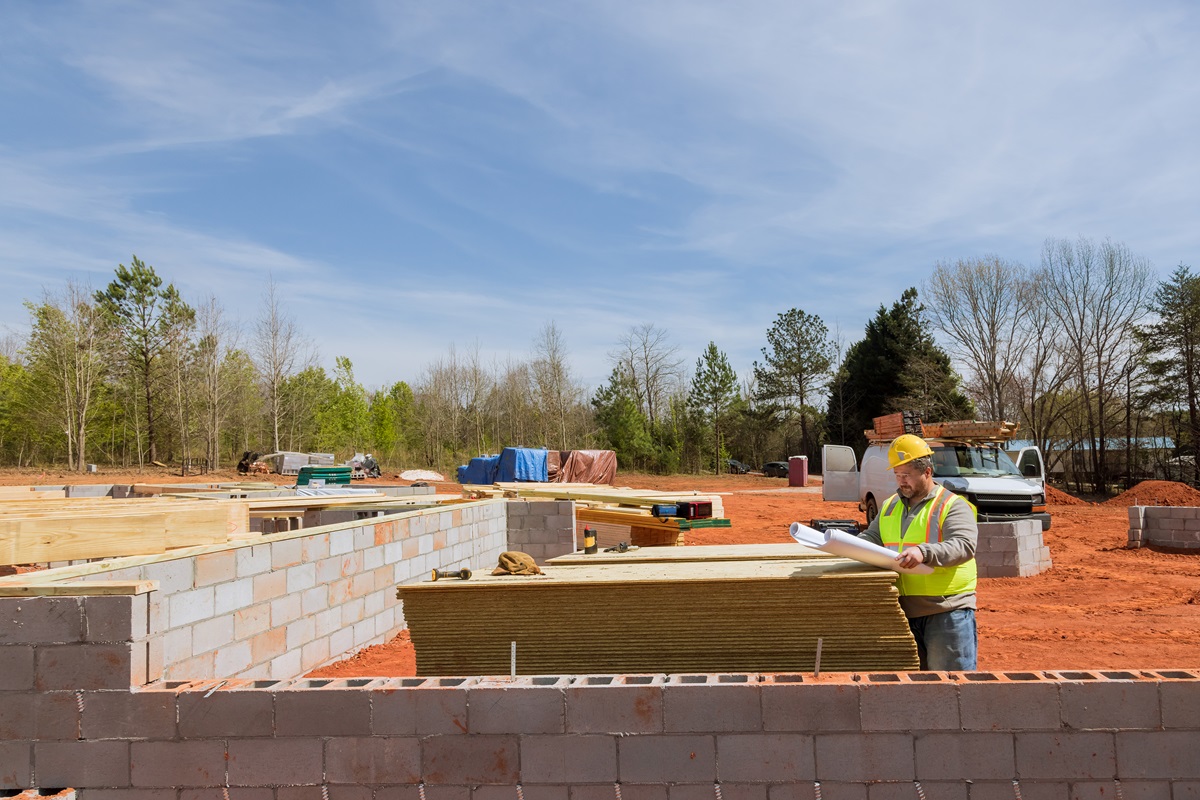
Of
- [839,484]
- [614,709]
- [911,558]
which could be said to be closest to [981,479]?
[839,484]

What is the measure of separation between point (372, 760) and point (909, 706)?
7.79 ft

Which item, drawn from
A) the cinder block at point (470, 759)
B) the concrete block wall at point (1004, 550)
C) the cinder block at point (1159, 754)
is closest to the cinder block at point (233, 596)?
the cinder block at point (470, 759)

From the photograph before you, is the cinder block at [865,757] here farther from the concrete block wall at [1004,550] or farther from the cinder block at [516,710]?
the concrete block wall at [1004,550]

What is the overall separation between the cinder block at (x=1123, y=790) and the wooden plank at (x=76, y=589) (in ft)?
14.6

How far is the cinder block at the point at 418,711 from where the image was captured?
375cm

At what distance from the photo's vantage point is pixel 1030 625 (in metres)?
9.05

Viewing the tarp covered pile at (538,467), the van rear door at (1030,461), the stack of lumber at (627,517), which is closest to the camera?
the stack of lumber at (627,517)

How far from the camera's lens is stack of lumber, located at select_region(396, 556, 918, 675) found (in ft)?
13.4

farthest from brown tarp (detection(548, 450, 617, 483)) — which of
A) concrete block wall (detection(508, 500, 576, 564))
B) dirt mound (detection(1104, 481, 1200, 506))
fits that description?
concrete block wall (detection(508, 500, 576, 564))

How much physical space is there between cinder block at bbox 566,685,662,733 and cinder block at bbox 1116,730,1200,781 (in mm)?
1931

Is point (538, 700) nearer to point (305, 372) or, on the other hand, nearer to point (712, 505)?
point (712, 505)

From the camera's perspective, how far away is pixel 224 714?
3896 millimetres

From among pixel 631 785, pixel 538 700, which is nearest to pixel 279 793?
pixel 538 700

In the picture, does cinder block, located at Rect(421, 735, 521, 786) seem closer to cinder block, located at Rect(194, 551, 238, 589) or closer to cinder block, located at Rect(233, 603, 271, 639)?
cinder block, located at Rect(194, 551, 238, 589)
